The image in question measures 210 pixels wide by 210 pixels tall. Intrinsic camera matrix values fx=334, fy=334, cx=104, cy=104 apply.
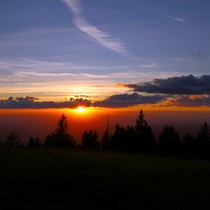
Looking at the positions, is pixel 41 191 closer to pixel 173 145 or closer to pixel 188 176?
pixel 188 176

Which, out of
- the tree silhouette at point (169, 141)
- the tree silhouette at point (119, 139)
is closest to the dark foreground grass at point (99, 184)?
the tree silhouette at point (169, 141)

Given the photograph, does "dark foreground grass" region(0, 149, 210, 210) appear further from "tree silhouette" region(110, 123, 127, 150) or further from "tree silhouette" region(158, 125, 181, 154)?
"tree silhouette" region(110, 123, 127, 150)

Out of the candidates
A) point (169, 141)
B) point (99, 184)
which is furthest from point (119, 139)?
point (99, 184)

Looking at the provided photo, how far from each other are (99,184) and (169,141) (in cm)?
2828

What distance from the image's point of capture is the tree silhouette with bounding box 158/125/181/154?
36.4 m

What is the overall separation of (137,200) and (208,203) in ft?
5.97

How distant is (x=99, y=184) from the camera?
10.1m

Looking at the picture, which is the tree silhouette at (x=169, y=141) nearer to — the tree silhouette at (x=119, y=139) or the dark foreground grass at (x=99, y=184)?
the tree silhouette at (x=119, y=139)

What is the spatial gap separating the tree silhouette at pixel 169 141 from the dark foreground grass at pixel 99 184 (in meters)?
22.8

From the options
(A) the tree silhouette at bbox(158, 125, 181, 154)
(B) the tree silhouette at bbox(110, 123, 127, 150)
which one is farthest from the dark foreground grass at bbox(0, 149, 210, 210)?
(B) the tree silhouette at bbox(110, 123, 127, 150)

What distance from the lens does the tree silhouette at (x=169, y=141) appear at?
36.4 meters

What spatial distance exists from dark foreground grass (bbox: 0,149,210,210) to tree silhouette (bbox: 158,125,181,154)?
22.8m

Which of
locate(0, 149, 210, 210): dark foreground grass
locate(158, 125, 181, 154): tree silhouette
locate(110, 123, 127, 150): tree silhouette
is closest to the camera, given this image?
locate(0, 149, 210, 210): dark foreground grass

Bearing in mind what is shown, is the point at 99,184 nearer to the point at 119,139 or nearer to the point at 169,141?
the point at 169,141
